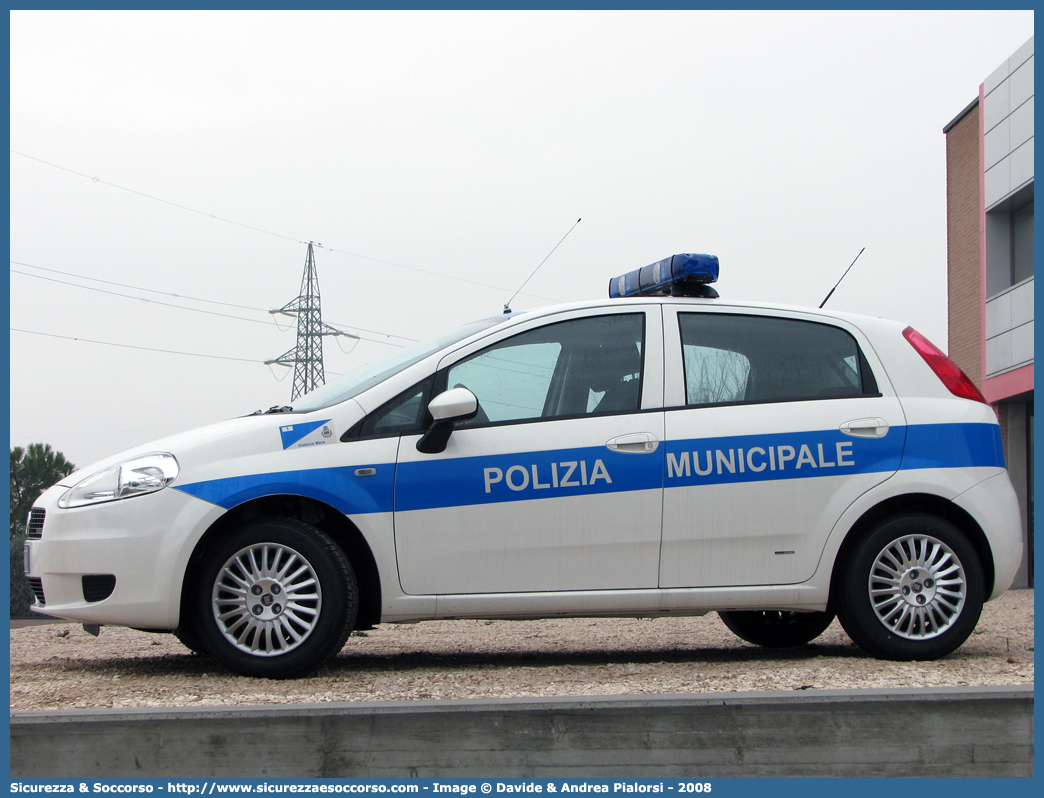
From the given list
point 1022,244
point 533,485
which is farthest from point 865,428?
point 1022,244

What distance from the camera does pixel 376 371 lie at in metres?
5.74

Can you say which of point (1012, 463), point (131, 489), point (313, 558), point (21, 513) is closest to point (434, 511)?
point (313, 558)

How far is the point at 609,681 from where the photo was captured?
493cm

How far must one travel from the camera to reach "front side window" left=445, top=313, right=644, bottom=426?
18.0ft

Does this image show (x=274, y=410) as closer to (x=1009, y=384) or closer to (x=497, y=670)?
(x=497, y=670)

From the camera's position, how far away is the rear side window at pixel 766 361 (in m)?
5.68

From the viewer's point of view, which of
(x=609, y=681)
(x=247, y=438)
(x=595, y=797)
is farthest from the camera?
(x=247, y=438)

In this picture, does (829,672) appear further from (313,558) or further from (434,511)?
(313,558)

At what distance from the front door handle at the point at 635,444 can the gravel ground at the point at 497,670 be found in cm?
102

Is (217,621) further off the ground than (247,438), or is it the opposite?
(247,438)

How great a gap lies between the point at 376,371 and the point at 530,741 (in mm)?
2479

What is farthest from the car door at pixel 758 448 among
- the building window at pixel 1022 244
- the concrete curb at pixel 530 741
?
the building window at pixel 1022 244

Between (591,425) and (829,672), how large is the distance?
1.53m

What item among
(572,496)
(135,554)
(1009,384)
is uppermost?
(1009,384)
